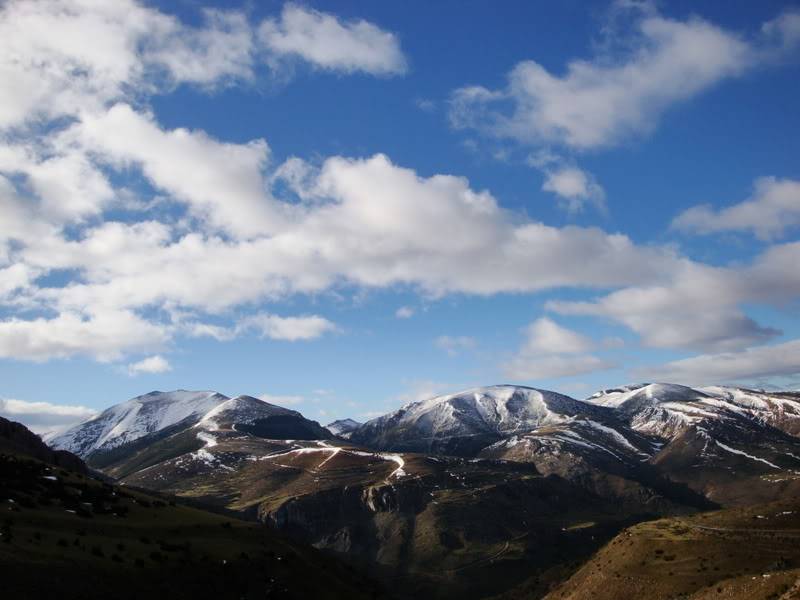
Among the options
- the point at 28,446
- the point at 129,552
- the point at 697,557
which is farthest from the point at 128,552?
the point at 697,557

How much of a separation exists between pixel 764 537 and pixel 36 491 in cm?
11845

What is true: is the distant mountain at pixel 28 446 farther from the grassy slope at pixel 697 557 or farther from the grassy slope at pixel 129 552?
the grassy slope at pixel 697 557

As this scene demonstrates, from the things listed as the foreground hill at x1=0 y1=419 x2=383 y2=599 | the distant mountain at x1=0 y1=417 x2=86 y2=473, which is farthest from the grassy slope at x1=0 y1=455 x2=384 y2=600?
the distant mountain at x1=0 y1=417 x2=86 y2=473

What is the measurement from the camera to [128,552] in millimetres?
59438

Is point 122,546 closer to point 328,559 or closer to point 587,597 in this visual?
point 328,559

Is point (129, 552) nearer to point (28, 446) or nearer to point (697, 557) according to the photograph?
point (28, 446)

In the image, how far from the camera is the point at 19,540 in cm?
5056

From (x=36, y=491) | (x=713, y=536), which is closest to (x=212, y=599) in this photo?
(x=36, y=491)

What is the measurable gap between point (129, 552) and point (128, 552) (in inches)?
4.5

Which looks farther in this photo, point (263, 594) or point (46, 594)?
point (263, 594)

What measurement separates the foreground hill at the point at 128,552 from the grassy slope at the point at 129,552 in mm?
132

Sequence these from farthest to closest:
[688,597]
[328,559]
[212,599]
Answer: [328,559] → [688,597] → [212,599]

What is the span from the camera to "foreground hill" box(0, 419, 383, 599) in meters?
47.9

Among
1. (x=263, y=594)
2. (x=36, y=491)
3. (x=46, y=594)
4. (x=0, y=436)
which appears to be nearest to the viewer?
(x=46, y=594)
